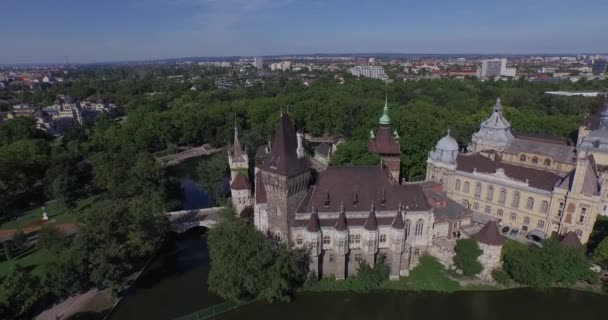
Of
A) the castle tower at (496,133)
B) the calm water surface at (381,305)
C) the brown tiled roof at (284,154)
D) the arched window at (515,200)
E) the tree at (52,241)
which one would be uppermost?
the brown tiled roof at (284,154)

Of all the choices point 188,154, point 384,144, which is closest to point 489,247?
point 384,144

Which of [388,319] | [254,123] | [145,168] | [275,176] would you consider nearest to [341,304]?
[388,319]

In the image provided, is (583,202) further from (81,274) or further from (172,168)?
(172,168)

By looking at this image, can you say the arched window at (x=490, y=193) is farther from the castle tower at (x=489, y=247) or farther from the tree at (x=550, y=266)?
the castle tower at (x=489, y=247)

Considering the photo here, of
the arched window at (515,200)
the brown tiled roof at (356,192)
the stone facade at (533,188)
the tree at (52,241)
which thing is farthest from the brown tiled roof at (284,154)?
the arched window at (515,200)

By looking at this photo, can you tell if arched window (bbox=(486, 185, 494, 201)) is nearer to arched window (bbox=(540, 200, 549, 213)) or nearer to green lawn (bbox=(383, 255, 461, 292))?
arched window (bbox=(540, 200, 549, 213))

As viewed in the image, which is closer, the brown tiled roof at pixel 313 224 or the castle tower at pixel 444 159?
the brown tiled roof at pixel 313 224
